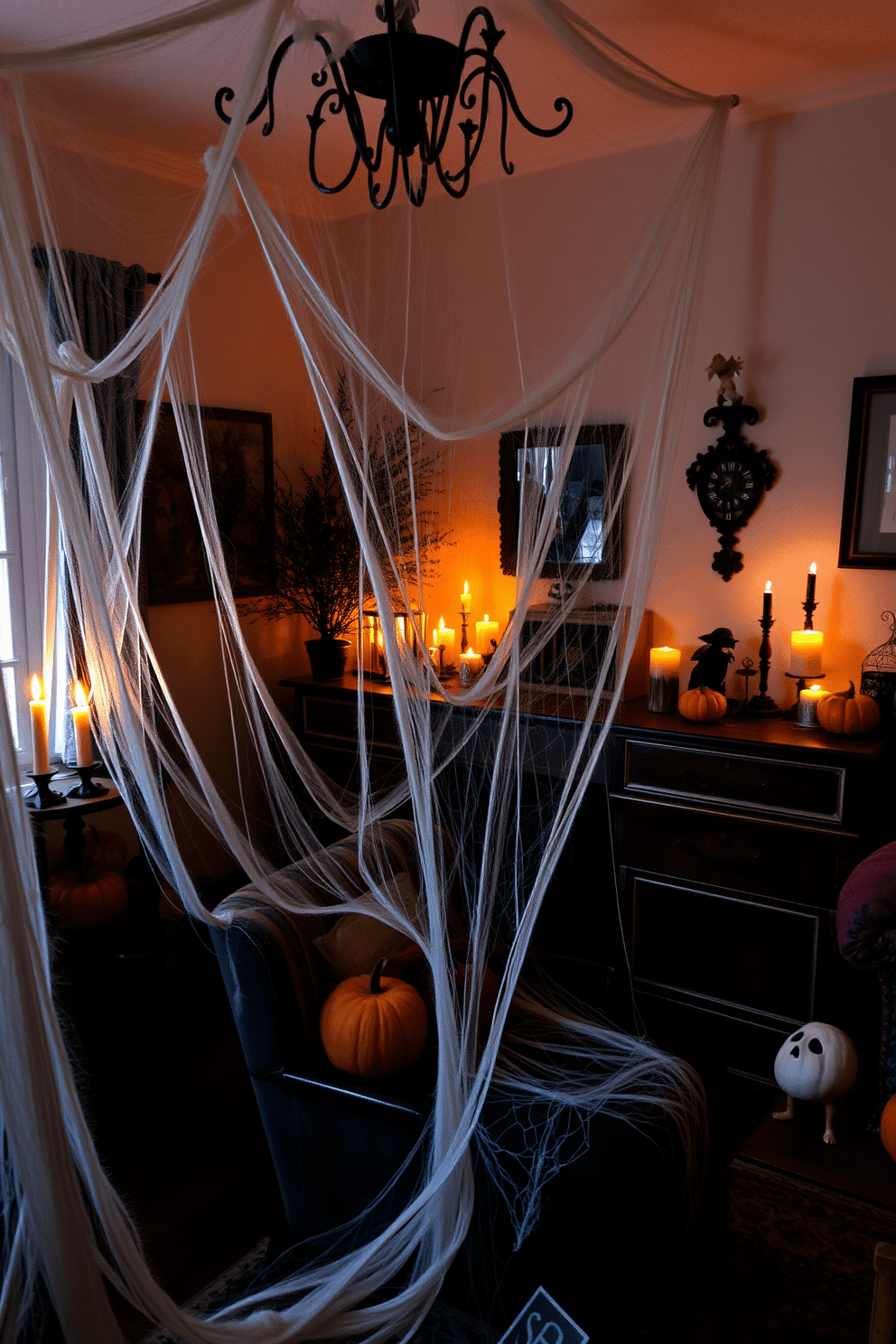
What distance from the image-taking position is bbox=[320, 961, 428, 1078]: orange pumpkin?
1798 mm

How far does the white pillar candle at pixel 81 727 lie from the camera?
2346 millimetres

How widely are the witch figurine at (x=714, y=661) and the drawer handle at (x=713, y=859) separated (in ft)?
1.43

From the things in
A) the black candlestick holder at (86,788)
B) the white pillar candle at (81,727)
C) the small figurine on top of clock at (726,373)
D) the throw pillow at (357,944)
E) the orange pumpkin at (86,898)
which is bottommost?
the orange pumpkin at (86,898)

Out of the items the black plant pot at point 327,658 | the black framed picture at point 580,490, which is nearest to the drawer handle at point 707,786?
the black framed picture at point 580,490

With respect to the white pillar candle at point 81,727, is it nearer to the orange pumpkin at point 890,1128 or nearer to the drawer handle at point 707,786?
the drawer handle at point 707,786

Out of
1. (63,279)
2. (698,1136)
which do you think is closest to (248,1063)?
(698,1136)

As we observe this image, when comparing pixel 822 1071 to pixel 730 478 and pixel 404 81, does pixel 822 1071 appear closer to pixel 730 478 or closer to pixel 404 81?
pixel 730 478

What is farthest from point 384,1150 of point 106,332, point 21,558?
point 106,332

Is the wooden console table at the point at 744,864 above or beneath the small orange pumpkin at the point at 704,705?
beneath

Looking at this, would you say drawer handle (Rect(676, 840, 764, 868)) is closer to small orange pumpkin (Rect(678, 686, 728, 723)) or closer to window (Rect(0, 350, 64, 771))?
small orange pumpkin (Rect(678, 686, 728, 723))

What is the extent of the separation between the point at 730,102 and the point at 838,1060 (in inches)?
69.0

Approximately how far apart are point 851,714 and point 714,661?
426 mm

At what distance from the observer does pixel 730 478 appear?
2812 millimetres

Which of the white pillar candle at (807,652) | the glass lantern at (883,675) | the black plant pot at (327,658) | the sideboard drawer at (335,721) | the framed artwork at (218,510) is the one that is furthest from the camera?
the black plant pot at (327,658)
